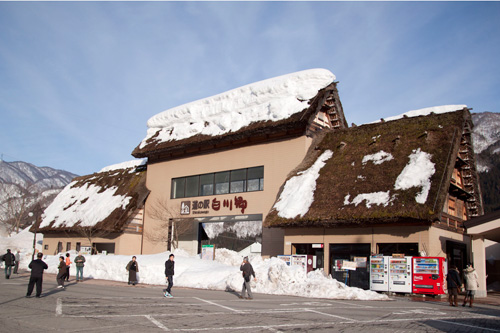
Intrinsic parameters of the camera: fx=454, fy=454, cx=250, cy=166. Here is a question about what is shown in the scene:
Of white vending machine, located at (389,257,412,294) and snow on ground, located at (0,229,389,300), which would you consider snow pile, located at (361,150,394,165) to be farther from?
snow on ground, located at (0,229,389,300)

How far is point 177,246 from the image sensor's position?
3116cm

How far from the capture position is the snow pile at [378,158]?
22766 mm

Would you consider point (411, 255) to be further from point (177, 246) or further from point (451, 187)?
point (177, 246)

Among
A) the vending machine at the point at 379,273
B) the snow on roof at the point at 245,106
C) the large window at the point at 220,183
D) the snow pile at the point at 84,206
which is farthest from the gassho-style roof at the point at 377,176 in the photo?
the snow pile at the point at 84,206

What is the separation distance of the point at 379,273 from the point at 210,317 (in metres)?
10.9

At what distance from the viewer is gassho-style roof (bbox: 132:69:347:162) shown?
27109 millimetres

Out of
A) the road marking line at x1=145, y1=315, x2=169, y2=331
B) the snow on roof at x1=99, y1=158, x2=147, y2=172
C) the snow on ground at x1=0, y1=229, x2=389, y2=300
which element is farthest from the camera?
the snow on roof at x1=99, y1=158, x2=147, y2=172

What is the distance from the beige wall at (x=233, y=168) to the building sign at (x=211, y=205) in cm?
19

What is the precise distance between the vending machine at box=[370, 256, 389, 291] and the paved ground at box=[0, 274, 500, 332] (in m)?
5.03

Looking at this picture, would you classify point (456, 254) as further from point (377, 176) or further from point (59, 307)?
point (59, 307)

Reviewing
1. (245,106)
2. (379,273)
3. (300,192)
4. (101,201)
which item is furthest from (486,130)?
(379,273)

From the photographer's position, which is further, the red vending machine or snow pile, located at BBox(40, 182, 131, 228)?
snow pile, located at BBox(40, 182, 131, 228)

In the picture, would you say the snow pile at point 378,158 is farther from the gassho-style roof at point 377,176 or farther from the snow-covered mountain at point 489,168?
the snow-covered mountain at point 489,168

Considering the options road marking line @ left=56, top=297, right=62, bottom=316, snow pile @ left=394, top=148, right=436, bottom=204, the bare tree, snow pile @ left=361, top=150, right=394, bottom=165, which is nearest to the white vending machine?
snow pile @ left=394, top=148, right=436, bottom=204
